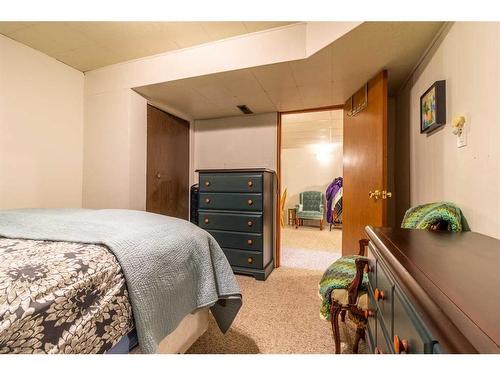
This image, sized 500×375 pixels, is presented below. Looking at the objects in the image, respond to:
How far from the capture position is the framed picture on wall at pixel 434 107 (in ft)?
4.56

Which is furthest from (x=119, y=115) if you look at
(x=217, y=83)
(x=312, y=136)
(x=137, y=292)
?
(x=312, y=136)

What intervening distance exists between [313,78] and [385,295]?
1.79m

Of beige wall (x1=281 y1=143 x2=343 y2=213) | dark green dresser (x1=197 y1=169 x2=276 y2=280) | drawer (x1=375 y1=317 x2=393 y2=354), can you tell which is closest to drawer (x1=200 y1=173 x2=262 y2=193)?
dark green dresser (x1=197 y1=169 x2=276 y2=280)

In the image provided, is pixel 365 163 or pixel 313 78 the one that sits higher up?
pixel 313 78

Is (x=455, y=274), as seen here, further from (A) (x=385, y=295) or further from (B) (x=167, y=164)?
(B) (x=167, y=164)

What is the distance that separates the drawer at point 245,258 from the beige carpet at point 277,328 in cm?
27

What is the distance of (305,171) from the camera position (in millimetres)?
6289

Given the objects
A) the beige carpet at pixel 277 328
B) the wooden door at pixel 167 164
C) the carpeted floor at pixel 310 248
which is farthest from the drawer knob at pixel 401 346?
the wooden door at pixel 167 164

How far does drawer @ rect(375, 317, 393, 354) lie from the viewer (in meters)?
0.73

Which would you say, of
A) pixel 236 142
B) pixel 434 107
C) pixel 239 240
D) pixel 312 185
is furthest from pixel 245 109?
pixel 312 185

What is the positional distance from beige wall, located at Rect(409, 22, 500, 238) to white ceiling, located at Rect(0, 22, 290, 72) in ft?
3.56

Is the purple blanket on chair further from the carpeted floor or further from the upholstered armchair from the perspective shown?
the carpeted floor

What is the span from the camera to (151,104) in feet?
8.30

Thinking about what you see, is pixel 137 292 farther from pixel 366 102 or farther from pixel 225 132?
pixel 225 132
